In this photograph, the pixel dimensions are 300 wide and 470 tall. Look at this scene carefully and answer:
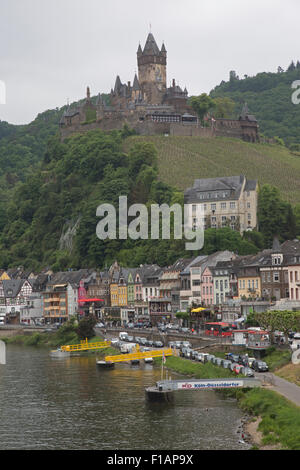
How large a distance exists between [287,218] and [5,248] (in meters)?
74.7

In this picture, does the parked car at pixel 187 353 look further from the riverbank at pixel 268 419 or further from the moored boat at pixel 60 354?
the moored boat at pixel 60 354

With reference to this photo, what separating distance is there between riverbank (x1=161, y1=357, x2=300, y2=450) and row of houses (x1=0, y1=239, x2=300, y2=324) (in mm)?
33194

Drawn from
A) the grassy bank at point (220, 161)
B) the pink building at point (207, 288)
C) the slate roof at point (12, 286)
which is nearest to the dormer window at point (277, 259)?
the pink building at point (207, 288)

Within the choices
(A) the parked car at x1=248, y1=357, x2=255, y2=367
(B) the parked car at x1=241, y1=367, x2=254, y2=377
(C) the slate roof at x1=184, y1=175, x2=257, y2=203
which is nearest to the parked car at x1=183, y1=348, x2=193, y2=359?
(A) the parked car at x1=248, y1=357, x2=255, y2=367

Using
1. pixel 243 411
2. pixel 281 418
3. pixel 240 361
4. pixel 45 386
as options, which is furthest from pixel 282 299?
pixel 281 418

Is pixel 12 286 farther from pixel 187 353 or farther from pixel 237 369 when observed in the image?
pixel 237 369

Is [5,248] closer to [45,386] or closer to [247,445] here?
[45,386]

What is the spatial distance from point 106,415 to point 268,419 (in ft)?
42.4

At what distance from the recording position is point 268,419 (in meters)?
50.8

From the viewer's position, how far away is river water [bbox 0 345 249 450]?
50.2 meters

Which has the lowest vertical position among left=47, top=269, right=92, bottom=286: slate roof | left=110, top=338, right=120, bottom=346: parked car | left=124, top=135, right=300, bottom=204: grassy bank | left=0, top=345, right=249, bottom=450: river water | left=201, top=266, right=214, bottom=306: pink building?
left=0, top=345, right=249, bottom=450: river water

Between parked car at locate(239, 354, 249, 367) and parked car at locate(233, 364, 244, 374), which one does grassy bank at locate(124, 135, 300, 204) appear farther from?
parked car at locate(233, 364, 244, 374)

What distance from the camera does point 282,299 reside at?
94.1 m
